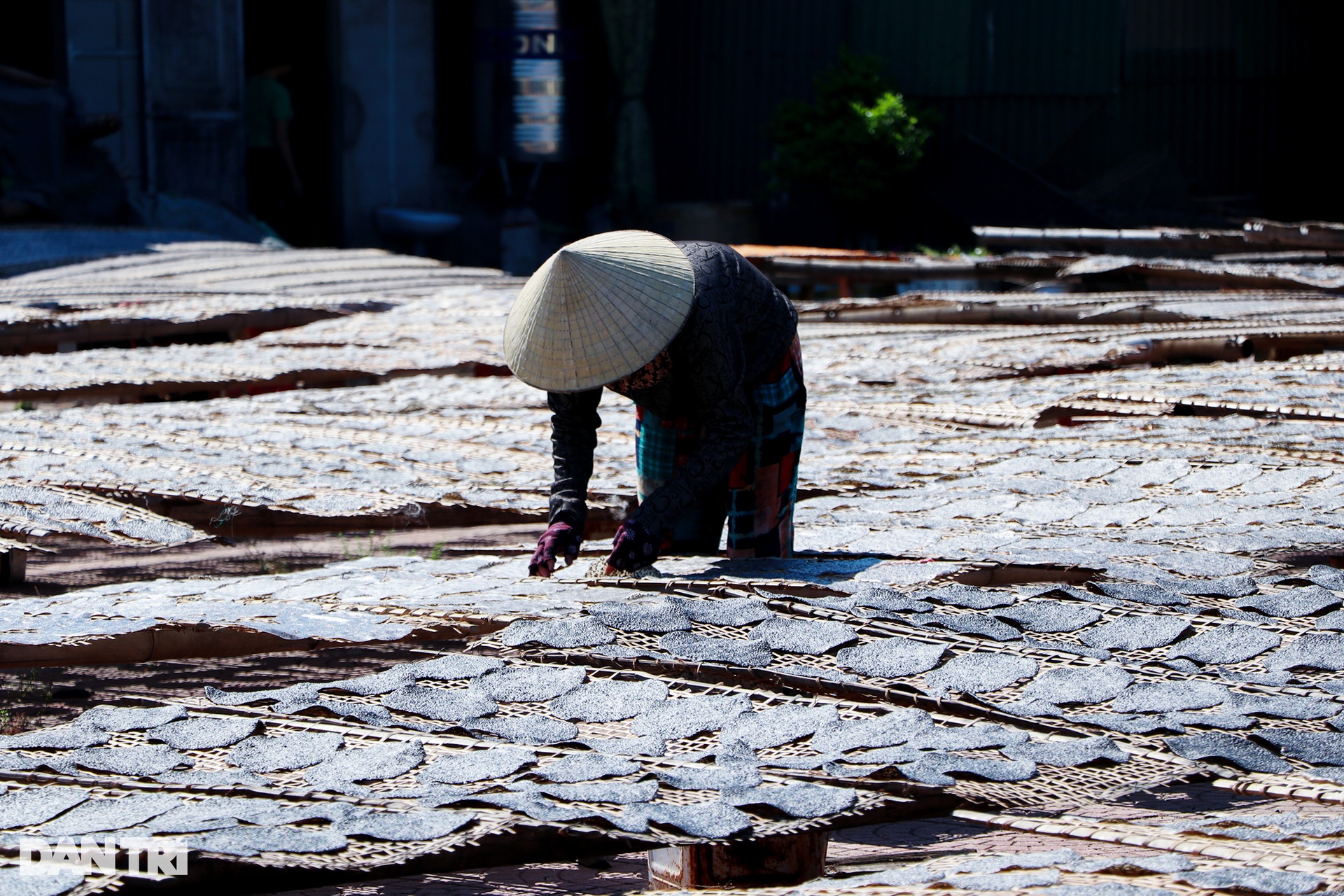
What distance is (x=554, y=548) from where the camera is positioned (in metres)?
3.32

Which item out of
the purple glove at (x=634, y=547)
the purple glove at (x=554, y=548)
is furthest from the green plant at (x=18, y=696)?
the purple glove at (x=634, y=547)

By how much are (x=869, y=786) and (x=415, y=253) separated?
11.9 meters

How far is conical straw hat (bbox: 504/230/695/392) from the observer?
3.04 meters

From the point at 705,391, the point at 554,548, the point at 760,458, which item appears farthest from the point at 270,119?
the point at 705,391

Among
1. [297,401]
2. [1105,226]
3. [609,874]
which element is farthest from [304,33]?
[609,874]

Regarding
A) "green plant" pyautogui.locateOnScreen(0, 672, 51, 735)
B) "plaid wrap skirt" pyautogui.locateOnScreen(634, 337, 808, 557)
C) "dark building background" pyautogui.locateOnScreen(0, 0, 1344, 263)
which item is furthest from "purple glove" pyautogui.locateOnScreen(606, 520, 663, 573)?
"dark building background" pyautogui.locateOnScreen(0, 0, 1344, 263)

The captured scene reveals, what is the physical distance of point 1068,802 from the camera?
2256mm

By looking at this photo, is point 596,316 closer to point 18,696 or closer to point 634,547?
point 634,547

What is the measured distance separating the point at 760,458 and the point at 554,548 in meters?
0.56

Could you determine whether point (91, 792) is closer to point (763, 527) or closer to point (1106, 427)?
point (763, 527)

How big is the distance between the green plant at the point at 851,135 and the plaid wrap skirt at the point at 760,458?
9889 mm

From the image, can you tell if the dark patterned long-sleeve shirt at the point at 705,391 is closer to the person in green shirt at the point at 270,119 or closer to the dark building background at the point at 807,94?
the person in green shirt at the point at 270,119

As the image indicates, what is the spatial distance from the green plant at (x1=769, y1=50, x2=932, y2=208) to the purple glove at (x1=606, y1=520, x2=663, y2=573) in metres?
10.4

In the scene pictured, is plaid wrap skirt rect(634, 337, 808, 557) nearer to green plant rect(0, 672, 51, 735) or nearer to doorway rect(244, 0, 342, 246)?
green plant rect(0, 672, 51, 735)
